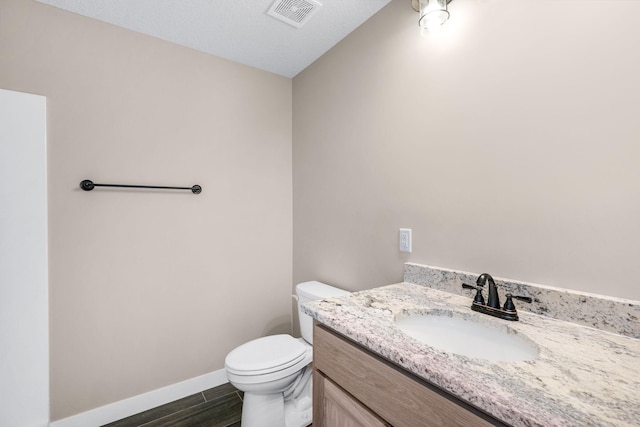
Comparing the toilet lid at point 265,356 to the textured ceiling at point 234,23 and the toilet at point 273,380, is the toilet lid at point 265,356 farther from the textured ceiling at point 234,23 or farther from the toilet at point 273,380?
the textured ceiling at point 234,23

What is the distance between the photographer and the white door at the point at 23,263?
139cm

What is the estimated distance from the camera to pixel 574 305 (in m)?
0.86

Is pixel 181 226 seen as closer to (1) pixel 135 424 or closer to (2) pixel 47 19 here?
(1) pixel 135 424

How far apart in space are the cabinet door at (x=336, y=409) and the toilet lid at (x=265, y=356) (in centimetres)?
46

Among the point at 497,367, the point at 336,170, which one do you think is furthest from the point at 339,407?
the point at 336,170

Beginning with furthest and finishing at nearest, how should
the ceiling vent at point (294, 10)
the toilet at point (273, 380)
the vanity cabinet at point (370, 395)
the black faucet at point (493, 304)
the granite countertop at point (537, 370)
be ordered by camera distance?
the ceiling vent at point (294, 10), the toilet at point (273, 380), the black faucet at point (493, 304), the vanity cabinet at point (370, 395), the granite countertop at point (537, 370)

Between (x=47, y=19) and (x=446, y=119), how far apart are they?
217cm

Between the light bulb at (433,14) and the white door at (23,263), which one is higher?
the light bulb at (433,14)

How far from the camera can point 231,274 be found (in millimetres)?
2066

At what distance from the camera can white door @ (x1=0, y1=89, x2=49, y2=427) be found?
54.7 inches

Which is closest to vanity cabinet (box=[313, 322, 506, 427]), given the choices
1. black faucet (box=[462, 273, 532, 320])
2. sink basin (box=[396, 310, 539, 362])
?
sink basin (box=[396, 310, 539, 362])

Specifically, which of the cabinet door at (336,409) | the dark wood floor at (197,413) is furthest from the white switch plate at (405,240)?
the dark wood floor at (197,413)

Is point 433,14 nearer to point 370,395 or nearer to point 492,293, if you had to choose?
point 492,293

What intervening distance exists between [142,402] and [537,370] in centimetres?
212
